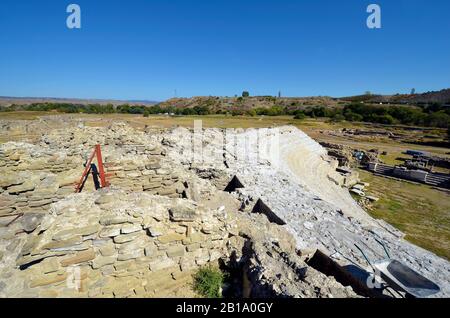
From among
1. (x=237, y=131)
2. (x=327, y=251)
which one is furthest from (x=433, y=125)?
(x=327, y=251)

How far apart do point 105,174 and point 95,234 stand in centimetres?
338

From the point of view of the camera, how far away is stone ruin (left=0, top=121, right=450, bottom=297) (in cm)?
338

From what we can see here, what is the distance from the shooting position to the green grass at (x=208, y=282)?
13.4 feet

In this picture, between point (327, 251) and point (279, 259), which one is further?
point (327, 251)

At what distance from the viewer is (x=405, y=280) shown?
3568 mm

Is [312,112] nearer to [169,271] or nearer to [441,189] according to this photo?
[441,189]

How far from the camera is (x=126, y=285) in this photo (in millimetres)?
3756

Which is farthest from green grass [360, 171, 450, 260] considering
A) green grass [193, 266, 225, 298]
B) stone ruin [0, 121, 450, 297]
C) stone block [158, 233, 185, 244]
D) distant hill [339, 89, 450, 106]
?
distant hill [339, 89, 450, 106]

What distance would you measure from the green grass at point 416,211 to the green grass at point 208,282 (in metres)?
8.40

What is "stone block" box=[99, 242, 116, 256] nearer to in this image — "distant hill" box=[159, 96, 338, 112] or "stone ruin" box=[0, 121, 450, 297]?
"stone ruin" box=[0, 121, 450, 297]

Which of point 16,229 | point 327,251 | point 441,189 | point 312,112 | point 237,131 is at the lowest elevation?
point 441,189

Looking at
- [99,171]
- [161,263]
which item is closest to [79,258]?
[161,263]

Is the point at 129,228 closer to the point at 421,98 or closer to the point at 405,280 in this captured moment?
the point at 405,280

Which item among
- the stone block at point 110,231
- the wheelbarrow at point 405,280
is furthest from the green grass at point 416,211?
the stone block at point 110,231
